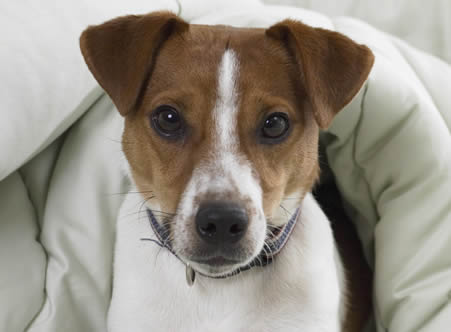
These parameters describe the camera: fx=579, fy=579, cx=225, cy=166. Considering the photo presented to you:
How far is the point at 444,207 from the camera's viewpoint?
2.02 metres

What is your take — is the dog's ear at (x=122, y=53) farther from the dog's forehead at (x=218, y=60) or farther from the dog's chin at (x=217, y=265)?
the dog's chin at (x=217, y=265)

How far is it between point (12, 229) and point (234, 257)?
88 cm

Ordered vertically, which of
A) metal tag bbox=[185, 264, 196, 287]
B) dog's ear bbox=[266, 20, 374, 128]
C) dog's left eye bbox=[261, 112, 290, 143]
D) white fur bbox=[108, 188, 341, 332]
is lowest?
white fur bbox=[108, 188, 341, 332]

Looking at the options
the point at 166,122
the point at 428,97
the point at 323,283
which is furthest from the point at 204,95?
the point at 428,97

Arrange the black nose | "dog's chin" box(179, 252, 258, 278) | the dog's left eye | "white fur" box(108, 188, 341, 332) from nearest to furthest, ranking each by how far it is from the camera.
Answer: the black nose, "dog's chin" box(179, 252, 258, 278), the dog's left eye, "white fur" box(108, 188, 341, 332)

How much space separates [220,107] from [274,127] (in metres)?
0.17

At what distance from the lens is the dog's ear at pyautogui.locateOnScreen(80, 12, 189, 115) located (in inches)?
65.1

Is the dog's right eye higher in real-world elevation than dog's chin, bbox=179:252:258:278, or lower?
higher

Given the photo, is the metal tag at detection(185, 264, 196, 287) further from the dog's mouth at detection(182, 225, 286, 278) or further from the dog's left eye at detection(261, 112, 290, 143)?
the dog's left eye at detection(261, 112, 290, 143)

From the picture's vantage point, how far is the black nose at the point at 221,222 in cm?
143

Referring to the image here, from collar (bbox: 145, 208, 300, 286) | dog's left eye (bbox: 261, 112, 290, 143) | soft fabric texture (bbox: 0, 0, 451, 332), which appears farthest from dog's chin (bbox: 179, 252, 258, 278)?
soft fabric texture (bbox: 0, 0, 451, 332)

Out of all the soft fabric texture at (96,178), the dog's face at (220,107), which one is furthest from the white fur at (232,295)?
the soft fabric texture at (96,178)

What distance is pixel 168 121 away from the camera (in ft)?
5.39

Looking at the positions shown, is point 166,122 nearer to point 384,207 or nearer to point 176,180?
point 176,180
